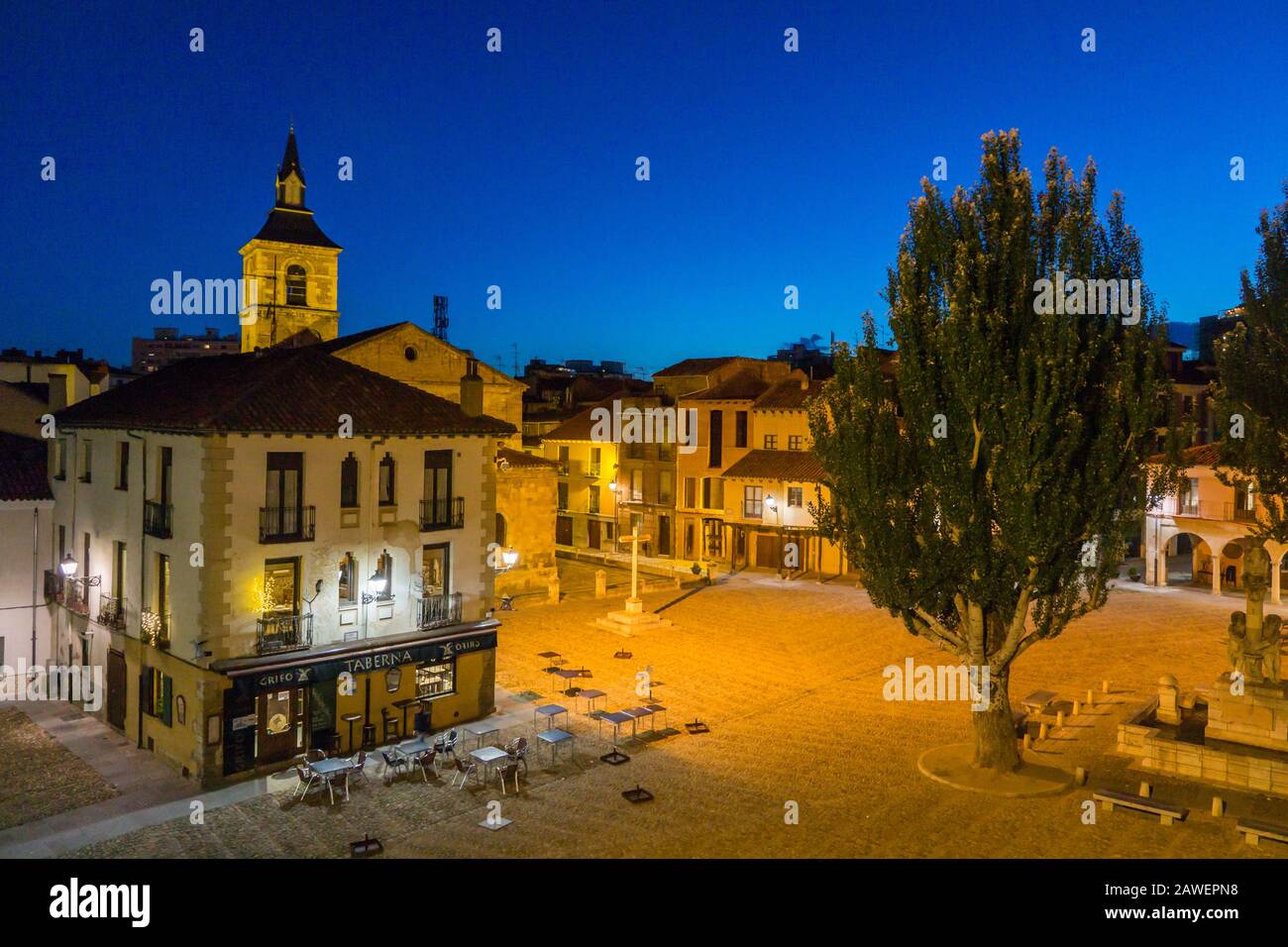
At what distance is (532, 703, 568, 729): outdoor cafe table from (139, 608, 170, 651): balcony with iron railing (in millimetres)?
8641

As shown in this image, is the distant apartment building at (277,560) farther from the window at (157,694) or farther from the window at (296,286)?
the window at (296,286)

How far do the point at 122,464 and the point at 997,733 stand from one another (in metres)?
21.6

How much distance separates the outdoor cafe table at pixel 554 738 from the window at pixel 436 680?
3.13 metres

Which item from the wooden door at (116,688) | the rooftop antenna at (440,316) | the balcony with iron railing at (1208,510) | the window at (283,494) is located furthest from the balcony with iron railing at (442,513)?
the rooftop antenna at (440,316)

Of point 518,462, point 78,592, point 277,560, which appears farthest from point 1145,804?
point 518,462

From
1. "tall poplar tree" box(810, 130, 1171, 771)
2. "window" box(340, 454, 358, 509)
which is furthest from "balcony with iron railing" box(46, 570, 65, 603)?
"tall poplar tree" box(810, 130, 1171, 771)

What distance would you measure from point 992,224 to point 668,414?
35829 mm

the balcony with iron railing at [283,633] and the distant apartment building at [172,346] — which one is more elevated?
the distant apartment building at [172,346]

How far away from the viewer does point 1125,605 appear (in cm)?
3734

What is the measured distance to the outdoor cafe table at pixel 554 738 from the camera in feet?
65.5

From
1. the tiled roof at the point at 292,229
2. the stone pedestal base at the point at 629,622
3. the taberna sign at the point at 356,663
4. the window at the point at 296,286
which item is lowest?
the stone pedestal base at the point at 629,622

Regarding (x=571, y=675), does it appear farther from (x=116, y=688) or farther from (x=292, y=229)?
(x=292, y=229)

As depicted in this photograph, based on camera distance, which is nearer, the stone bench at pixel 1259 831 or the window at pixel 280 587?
the stone bench at pixel 1259 831

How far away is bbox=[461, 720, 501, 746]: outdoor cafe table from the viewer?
21.0 metres
